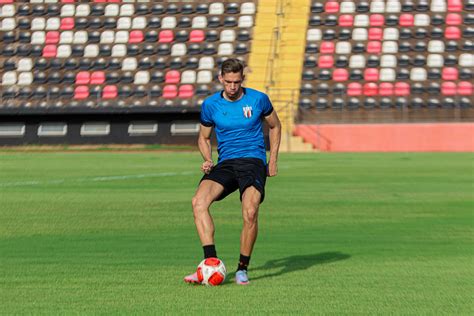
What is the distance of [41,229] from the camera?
1405 cm

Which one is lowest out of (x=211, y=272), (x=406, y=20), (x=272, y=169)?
(x=406, y=20)

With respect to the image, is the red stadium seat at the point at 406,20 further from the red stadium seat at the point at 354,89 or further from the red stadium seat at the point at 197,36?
the red stadium seat at the point at 197,36

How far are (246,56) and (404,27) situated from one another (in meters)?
6.98

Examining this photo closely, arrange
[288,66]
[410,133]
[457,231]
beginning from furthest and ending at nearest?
[288,66] < [410,133] < [457,231]

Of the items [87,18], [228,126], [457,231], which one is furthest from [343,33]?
[228,126]

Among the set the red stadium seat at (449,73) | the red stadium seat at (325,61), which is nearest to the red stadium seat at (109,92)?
the red stadium seat at (325,61)

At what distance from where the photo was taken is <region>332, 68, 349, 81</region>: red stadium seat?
46.3 meters

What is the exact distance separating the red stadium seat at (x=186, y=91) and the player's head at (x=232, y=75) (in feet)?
122

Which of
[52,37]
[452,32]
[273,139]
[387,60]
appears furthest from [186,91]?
[273,139]

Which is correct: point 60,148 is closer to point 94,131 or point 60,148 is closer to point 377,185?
point 94,131

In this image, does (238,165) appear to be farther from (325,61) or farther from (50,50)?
(50,50)

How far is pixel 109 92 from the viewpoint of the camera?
154 ft

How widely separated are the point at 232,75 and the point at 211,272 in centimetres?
156

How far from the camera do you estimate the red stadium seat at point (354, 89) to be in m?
45.3
